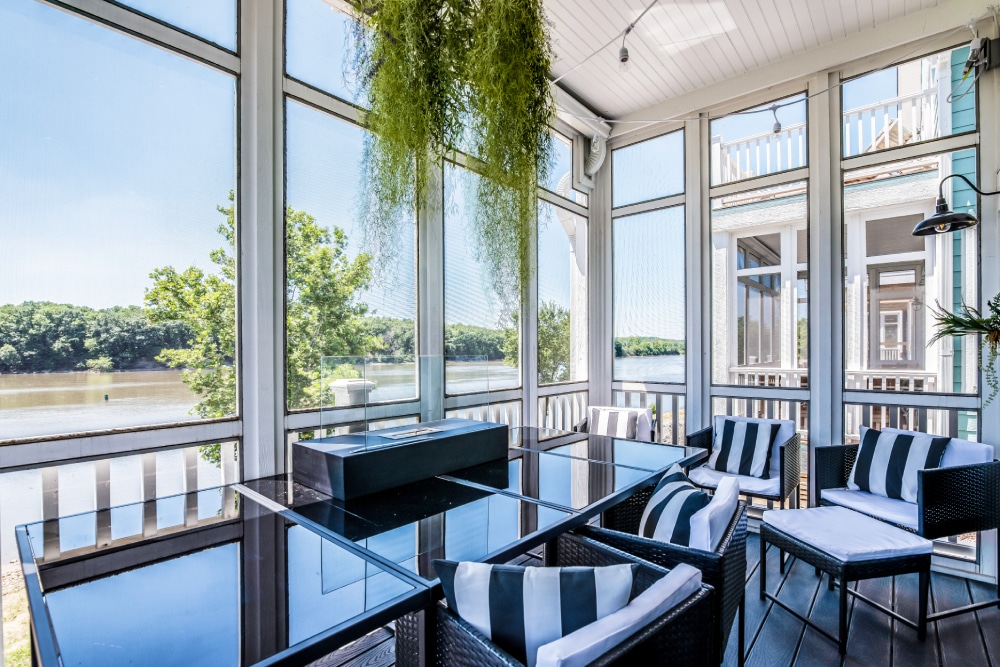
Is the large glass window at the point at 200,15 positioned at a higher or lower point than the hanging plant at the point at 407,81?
higher

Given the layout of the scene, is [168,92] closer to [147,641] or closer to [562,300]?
[147,641]

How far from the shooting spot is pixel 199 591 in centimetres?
108

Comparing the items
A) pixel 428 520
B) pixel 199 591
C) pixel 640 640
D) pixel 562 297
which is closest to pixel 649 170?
pixel 562 297

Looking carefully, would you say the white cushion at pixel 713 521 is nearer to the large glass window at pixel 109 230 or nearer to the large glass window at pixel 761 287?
the large glass window at pixel 109 230

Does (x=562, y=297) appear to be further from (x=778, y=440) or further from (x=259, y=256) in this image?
(x=259, y=256)

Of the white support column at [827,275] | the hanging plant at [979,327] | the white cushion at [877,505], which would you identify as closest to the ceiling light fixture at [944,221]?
the hanging plant at [979,327]

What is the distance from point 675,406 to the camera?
4.24m

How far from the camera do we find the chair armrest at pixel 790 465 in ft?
10.7

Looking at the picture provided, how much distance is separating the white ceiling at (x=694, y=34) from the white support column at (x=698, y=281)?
0.51 meters

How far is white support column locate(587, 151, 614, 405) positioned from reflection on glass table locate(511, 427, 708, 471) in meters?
1.80

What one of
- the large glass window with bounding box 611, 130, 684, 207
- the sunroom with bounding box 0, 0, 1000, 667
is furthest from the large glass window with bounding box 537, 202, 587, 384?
the large glass window with bounding box 611, 130, 684, 207

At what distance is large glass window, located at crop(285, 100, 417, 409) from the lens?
2518 millimetres

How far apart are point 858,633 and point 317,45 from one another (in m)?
4.00

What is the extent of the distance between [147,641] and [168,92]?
2.18m
